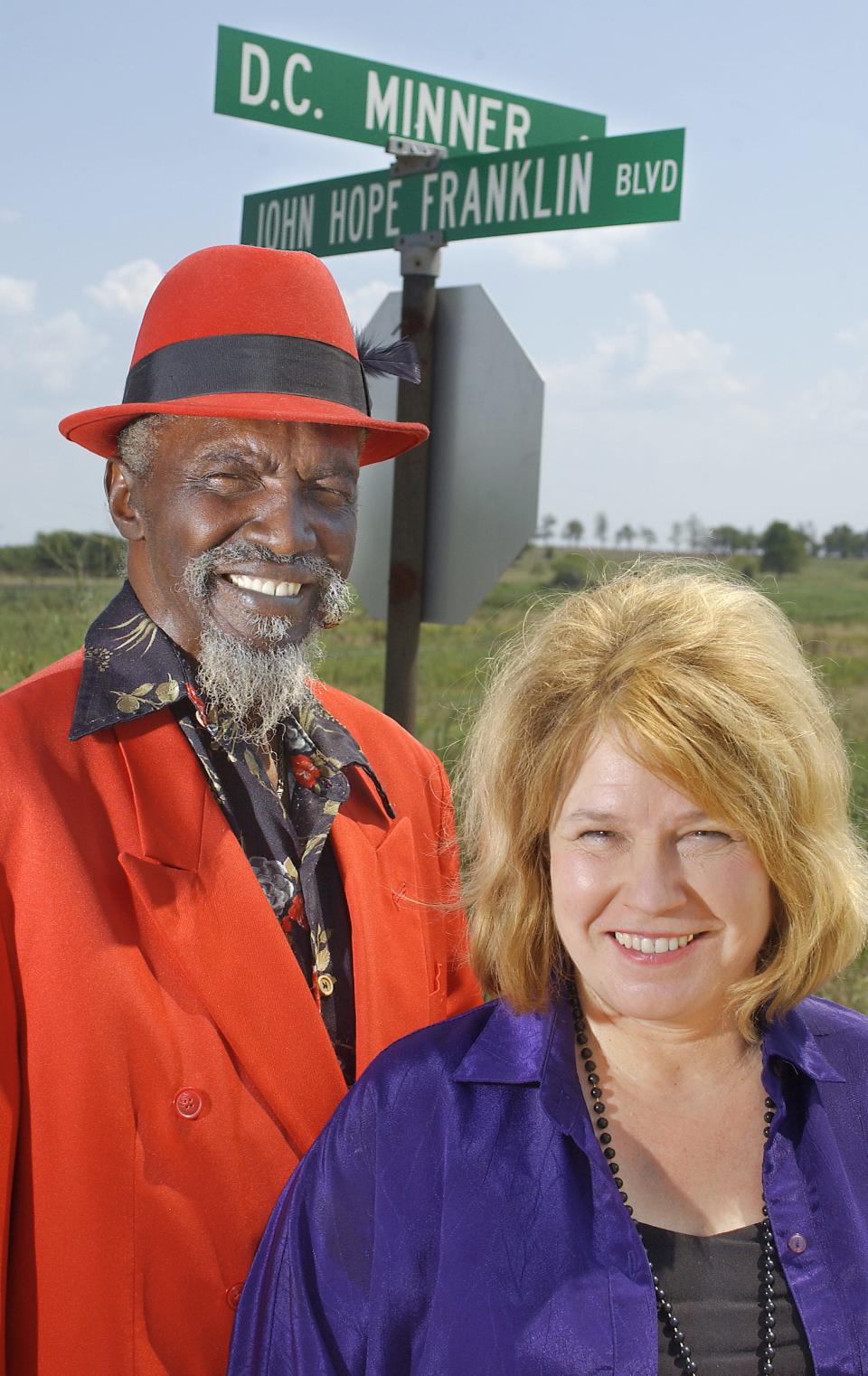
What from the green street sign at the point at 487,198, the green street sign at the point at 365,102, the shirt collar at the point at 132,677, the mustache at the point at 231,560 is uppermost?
the green street sign at the point at 365,102

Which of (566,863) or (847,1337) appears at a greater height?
(566,863)

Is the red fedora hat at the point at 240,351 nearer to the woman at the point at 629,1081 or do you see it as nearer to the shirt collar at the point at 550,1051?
the woman at the point at 629,1081

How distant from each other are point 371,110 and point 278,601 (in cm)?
196

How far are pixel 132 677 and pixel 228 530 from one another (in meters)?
0.28

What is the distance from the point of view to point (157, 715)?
7.02 feet

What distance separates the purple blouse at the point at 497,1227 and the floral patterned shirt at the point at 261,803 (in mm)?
337

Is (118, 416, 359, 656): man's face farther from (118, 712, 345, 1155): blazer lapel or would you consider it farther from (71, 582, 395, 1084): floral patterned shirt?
(118, 712, 345, 1155): blazer lapel

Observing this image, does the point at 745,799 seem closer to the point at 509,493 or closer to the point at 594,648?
the point at 594,648

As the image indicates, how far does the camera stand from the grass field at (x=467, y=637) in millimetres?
3889

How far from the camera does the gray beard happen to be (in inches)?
84.4

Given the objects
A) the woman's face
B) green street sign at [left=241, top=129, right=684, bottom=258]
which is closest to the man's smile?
the woman's face

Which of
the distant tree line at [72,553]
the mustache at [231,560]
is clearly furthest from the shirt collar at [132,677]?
the distant tree line at [72,553]

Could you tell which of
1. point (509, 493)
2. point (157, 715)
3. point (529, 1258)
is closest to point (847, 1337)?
point (529, 1258)

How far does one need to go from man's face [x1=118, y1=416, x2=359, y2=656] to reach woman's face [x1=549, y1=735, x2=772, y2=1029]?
0.66 metres
